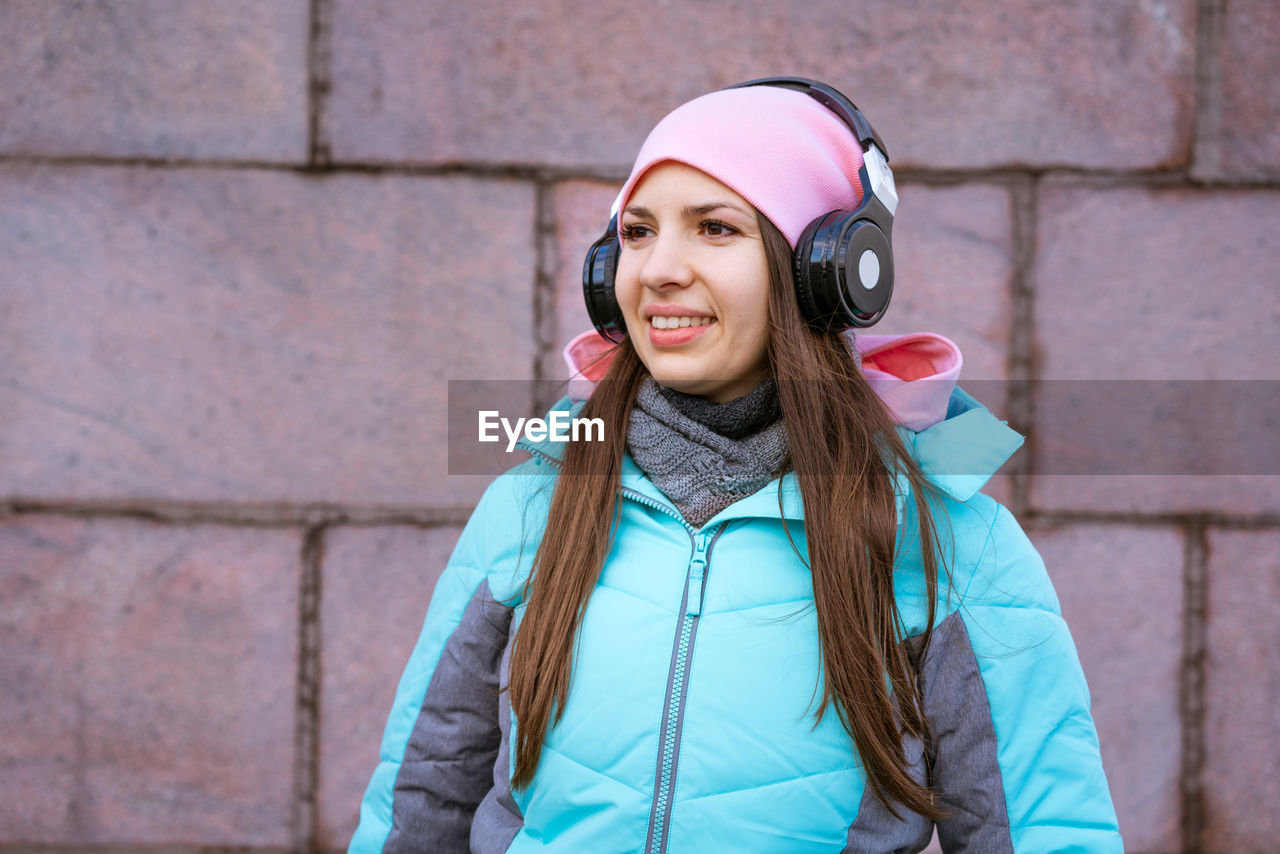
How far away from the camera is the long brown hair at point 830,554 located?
129 cm

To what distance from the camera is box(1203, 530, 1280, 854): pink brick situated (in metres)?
2.56

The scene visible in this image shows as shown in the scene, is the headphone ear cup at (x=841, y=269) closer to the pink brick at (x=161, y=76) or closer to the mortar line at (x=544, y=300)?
the mortar line at (x=544, y=300)

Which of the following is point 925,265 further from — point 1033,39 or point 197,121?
point 197,121

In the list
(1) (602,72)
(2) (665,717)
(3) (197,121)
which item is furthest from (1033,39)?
(3) (197,121)

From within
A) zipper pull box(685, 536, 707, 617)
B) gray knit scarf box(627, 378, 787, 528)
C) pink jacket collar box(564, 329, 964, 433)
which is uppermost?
pink jacket collar box(564, 329, 964, 433)

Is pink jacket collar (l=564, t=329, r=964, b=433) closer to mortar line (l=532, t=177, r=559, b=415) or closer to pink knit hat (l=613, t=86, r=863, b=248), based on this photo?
pink knit hat (l=613, t=86, r=863, b=248)

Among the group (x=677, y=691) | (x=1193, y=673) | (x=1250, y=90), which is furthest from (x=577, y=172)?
(x=1193, y=673)

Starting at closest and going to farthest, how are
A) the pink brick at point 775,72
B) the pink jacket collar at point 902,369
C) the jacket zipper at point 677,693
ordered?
the jacket zipper at point 677,693, the pink jacket collar at point 902,369, the pink brick at point 775,72

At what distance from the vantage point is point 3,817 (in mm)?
2623

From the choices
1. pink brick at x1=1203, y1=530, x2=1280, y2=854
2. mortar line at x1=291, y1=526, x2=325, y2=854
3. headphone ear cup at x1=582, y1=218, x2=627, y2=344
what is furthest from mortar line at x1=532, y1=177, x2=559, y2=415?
pink brick at x1=1203, y1=530, x2=1280, y2=854

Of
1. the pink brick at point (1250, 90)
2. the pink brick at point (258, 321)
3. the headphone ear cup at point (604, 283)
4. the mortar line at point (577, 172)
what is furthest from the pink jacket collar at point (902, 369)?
the pink brick at point (1250, 90)

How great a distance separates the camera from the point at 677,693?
1.28 meters

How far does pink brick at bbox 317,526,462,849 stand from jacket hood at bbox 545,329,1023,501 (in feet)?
3.69

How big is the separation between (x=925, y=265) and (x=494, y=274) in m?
1.29
